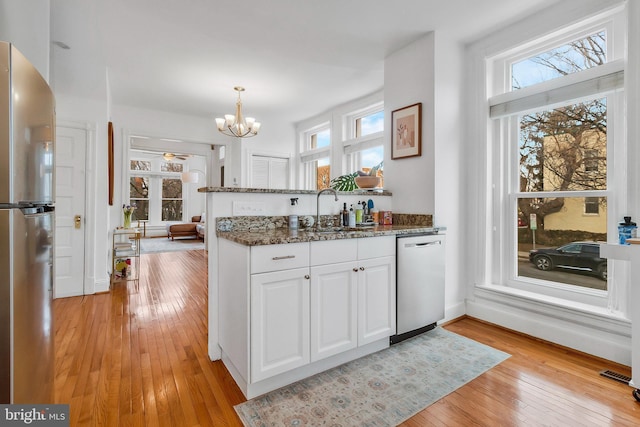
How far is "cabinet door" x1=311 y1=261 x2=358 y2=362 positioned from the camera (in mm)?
1917

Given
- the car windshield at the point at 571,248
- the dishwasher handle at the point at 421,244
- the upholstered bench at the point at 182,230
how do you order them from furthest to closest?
the upholstered bench at the point at 182,230 < the car windshield at the point at 571,248 < the dishwasher handle at the point at 421,244

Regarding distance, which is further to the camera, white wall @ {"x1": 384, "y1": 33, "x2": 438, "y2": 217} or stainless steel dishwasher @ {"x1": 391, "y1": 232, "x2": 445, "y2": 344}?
white wall @ {"x1": 384, "y1": 33, "x2": 438, "y2": 217}

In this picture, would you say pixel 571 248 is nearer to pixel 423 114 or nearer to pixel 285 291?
pixel 423 114

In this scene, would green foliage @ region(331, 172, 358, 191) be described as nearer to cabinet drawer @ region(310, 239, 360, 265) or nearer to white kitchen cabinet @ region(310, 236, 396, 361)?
white kitchen cabinet @ region(310, 236, 396, 361)

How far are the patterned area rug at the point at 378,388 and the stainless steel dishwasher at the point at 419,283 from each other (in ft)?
0.63

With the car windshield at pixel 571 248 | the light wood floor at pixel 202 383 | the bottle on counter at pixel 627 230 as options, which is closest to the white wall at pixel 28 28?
the light wood floor at pixel 202 383

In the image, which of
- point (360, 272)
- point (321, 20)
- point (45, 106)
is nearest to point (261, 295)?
point (360, 272)

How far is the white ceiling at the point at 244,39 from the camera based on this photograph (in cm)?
258

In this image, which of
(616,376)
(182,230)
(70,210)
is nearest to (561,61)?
(616,376)

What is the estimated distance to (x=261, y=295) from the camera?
1718 millimetres

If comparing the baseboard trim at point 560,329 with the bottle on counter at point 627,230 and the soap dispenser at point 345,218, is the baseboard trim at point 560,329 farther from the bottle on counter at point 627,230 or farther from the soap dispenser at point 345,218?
the soap dispenser at point 345,218

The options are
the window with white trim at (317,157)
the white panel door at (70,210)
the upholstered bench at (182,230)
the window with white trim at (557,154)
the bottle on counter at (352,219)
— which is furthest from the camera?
the upholstered bench at (182,230)

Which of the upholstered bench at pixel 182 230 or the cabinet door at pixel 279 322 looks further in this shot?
the upholstered bench at pixel 182 230

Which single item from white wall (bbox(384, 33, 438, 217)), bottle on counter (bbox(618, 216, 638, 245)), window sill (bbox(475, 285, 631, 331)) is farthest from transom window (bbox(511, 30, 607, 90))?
window sill (bbox(475, 285, 631, 331))
